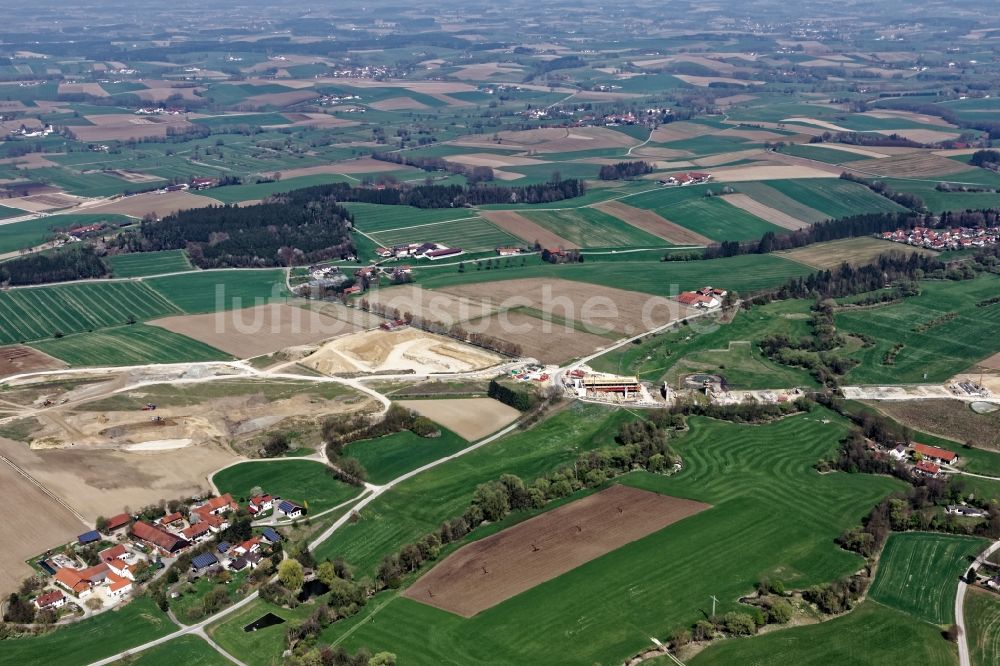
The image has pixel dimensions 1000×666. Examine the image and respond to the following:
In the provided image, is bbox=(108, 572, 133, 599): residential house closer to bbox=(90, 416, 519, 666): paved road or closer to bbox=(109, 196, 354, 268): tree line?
bbox=(90, 416, 519, 666): paved road

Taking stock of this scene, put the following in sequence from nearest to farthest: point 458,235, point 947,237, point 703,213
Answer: point 947,237
point 458,235
point 703,213

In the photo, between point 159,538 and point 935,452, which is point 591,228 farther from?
point 159,538

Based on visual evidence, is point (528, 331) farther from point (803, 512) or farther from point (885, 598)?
point (885, 598)

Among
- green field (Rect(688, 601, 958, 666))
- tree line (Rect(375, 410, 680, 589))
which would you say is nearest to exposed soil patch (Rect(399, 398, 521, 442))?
tree line (Rect(375, 410, 680, 589))

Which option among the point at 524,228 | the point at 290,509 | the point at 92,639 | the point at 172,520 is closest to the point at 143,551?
the point at 172,520

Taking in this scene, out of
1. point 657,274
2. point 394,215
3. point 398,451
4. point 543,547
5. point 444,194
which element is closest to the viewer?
point 543,547
